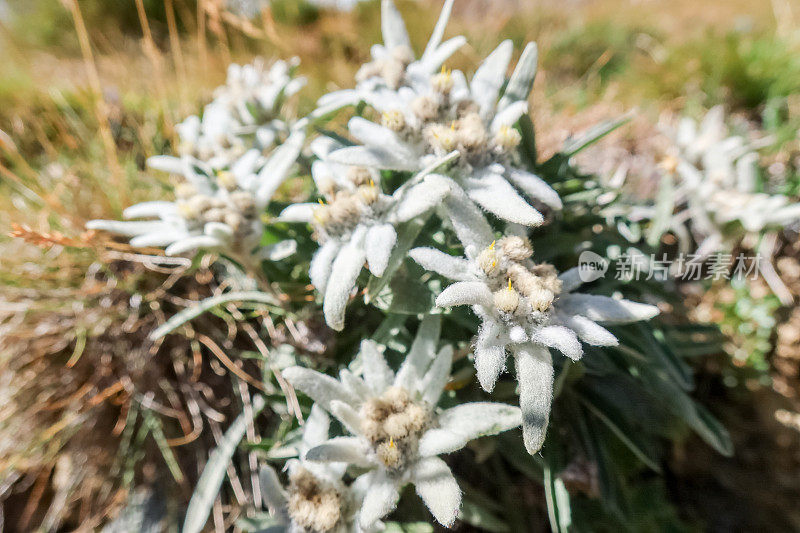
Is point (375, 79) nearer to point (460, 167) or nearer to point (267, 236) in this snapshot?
point (460, 167)

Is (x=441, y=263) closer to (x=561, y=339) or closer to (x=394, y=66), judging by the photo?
(x=561, y=339)

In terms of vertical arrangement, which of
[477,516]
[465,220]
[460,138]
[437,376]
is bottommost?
[477,516]

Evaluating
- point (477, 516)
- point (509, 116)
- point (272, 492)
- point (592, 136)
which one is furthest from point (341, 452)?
point (592, 136)

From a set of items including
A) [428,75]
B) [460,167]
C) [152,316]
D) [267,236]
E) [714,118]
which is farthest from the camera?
[714,118]

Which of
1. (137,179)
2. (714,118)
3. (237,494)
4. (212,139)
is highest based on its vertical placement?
(714,118)

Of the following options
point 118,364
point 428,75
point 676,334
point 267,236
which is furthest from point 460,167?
point 118,364
